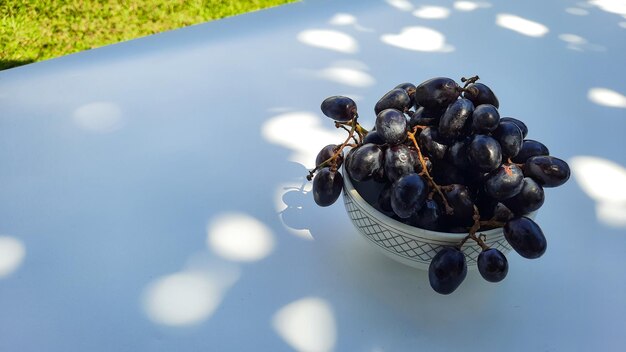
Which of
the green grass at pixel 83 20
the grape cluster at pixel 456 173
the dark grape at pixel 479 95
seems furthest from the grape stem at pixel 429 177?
the green grass at pixel 83 20

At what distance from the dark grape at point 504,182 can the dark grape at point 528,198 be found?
16 millimetres

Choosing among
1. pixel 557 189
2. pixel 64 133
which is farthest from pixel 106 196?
pixel 557 189

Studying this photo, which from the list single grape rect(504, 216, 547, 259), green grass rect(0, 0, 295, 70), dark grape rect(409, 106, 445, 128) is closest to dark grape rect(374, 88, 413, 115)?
dark grape rect(409, 106, 445, 128)

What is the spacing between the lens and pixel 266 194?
1.00 m

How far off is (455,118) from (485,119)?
0.04m

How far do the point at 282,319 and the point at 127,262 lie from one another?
262 millimetres

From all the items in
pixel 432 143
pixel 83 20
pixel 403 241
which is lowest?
pixel 83 20

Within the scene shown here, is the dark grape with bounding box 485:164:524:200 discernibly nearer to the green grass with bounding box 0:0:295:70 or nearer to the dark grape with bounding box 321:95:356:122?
the dark grape with bounding box 321:95:356:122

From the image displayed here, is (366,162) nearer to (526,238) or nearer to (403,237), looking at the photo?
(403,237)

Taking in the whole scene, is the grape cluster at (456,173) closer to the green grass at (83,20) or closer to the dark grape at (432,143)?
the dark grape at (432,143)

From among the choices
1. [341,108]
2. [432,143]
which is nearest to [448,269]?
[432,143]

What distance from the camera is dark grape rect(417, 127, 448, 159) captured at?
76 centimetres

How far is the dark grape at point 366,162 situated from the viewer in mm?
749

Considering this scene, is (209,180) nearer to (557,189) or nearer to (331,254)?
(331,254)
